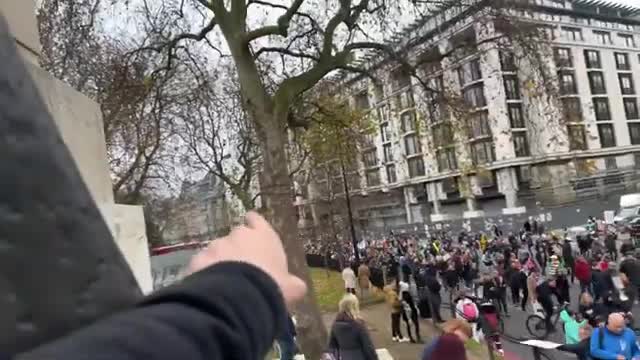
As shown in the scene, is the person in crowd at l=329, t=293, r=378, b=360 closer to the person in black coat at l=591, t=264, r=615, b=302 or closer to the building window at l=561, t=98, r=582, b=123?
the building window at l=561, t=98, r=582, b=123

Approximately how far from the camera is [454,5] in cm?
1361

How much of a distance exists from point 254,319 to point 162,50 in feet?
49.2

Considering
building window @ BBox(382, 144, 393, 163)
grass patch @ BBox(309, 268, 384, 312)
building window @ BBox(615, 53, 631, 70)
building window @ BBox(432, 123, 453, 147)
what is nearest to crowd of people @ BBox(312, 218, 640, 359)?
grass patch @ BBox(309, 268, 384, 312)

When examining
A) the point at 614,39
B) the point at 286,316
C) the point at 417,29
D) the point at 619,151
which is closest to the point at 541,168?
the point at 619,151

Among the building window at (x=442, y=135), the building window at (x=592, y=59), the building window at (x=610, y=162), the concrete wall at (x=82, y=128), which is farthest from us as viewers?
the building window at (x=610, y=162)

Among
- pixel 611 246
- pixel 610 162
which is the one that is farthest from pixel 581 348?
pixel 610 162

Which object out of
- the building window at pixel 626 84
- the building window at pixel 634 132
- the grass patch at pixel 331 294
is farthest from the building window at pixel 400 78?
the building window at pixel 626 84

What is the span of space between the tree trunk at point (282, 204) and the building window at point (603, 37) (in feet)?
219

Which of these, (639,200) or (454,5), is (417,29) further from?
(639,200)

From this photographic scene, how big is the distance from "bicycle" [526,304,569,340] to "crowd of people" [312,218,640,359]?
0.08 m

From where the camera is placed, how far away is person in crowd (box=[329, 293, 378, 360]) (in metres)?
8.31

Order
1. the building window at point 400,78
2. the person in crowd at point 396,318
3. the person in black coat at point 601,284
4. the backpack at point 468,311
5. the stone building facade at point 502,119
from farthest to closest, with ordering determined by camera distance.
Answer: the person in crowd at point 396,318, the person in black coat at point 601,284, the building window at point 400,78, the stone building facade at point 502,119, the backpack at point 468,311

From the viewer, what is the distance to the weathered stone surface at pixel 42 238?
0.67 m

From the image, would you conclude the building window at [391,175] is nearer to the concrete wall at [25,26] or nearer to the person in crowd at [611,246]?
the person in crowd at [611,246]
